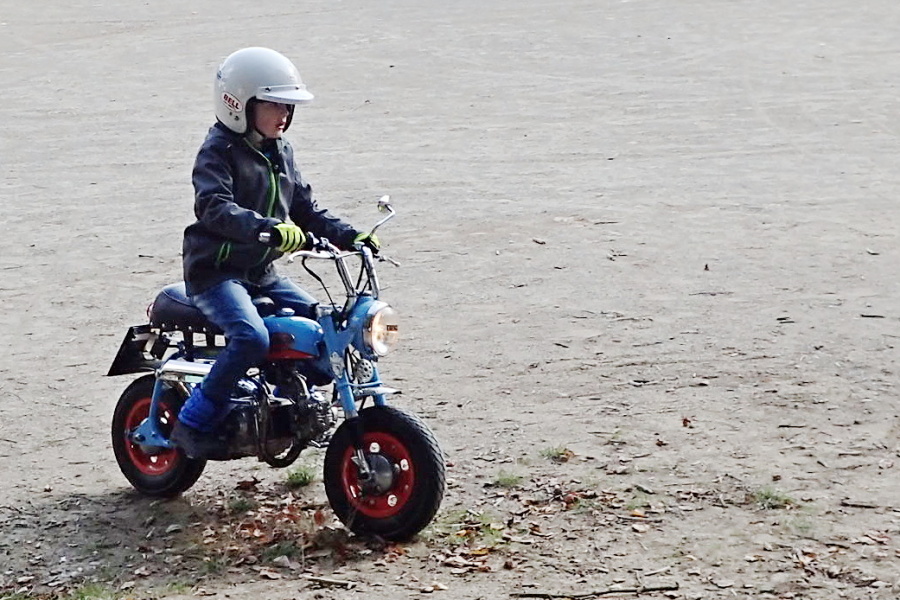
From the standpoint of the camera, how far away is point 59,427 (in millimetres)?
7457

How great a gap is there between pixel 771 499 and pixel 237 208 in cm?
246

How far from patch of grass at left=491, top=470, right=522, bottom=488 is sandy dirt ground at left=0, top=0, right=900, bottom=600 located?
0.20 ft

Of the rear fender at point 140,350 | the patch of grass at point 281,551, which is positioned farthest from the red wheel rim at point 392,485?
the rear fender at point 140,350

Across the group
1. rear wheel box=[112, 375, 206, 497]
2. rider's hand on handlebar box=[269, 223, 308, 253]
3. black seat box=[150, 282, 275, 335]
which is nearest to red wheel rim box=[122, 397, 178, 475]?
rear wheel box=[112, 375, 206, 497]

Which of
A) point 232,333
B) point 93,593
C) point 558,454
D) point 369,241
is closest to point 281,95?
point 369,241

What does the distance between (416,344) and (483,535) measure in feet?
9.25

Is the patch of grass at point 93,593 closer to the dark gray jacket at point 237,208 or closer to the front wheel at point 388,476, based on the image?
the front wheel at point 388,476

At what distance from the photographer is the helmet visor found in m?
5.80

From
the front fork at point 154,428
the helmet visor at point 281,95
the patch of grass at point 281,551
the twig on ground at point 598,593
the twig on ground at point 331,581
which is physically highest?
the helmet visor at point 281,95

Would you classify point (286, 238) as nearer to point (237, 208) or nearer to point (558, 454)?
point (237, 208)

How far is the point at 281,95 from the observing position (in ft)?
19.1

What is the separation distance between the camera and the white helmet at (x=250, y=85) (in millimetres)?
5805

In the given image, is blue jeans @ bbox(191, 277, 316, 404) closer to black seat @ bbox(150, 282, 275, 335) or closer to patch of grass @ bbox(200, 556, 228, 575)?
black seat @ bbox(150, 282, 275, 335)

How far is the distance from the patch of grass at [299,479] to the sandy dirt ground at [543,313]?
0.05m
